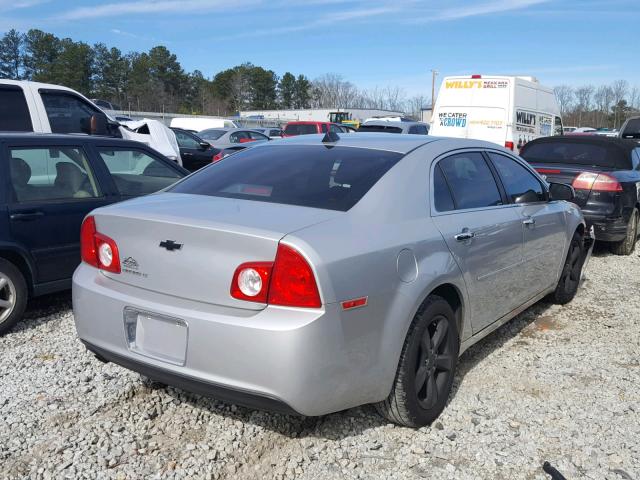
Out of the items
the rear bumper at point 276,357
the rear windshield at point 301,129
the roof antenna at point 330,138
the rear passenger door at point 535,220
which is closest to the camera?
the rear bumper at point 276,357

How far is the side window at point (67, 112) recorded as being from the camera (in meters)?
7.50

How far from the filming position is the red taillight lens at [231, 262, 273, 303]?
2.54 m

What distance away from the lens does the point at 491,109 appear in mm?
13391

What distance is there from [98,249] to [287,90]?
8899 cm

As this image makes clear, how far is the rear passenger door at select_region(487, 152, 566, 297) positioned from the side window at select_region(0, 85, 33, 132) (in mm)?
5698

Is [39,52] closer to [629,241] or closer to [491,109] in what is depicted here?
[491,109]

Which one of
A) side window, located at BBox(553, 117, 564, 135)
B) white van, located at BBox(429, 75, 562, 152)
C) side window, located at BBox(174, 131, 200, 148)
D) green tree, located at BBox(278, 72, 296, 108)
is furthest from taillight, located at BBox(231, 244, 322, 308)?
green tree, located at BBox(278, 72, 296, 108)

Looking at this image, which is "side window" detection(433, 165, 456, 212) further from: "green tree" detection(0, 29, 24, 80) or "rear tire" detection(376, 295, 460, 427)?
"green tree" detection(0, 29, 24, 80)

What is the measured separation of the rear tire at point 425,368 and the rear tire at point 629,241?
5269 mm

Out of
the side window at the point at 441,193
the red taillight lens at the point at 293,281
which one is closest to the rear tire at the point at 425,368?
the side window at the point at 441,193

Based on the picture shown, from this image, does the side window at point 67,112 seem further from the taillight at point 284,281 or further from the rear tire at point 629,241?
the rear tire at point 629,241

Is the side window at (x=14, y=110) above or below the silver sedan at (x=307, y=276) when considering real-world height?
above

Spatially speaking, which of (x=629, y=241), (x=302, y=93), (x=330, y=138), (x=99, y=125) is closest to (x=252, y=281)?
(x=330, y=138)

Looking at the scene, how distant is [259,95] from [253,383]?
8747 centimetres
